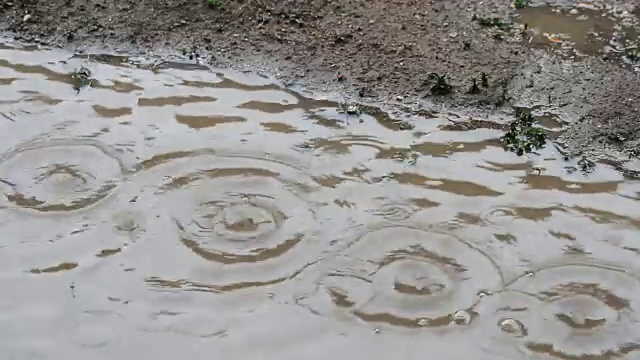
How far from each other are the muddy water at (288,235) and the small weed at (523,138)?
3.6 inches

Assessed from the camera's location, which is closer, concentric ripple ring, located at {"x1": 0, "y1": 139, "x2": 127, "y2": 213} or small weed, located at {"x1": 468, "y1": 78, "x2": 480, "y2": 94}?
concentric ripple ring, located at {"x1": 0, "y1": 139, "x2": 127, "y2": 213}

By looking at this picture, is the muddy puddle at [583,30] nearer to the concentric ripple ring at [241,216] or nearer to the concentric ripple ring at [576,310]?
the concentric ripple ring at [576,310]

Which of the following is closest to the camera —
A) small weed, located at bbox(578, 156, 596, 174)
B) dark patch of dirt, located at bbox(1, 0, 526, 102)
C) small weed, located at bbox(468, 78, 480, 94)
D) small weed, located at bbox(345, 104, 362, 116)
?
small weed, located at bbox(578, 156, 596, 174)

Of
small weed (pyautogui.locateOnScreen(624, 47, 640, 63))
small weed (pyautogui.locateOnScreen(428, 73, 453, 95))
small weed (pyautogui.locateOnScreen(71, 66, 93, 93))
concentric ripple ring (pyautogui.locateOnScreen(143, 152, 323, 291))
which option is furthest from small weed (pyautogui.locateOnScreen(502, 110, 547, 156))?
small weed (pyautogui.locateOnScreen(71, 66, 93, 93))

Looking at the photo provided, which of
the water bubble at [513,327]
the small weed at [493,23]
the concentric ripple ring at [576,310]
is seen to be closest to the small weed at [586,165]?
the concentric ripple ring at [576,310]

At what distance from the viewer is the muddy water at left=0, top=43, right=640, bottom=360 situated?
416 cm

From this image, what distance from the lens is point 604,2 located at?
667 cm

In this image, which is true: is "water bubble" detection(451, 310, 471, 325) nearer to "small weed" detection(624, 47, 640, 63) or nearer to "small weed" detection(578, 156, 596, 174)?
"small weed" detection(578, 156, 596, 174)

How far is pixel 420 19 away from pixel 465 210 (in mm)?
2133

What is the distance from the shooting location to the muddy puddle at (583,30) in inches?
241

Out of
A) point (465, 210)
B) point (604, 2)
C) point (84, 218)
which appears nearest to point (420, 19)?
point (604, 2)

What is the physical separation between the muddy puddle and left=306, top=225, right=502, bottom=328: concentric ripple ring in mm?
2274

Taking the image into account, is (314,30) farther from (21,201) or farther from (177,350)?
(177,350)

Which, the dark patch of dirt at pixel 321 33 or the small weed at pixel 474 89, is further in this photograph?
the dark patch of dirt at pixel 321 33
